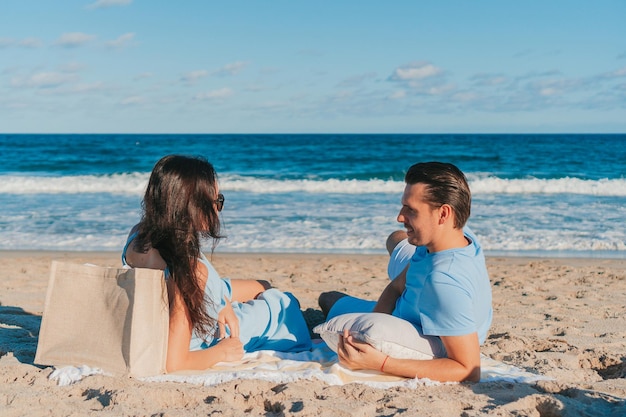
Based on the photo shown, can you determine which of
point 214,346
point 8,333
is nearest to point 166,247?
point 214,346

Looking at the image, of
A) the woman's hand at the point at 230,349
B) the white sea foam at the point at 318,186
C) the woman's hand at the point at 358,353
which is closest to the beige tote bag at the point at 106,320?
the woman's hand at the point at 230,349

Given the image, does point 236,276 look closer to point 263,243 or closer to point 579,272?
point 263,243

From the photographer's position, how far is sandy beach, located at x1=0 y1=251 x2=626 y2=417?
2.88 meters

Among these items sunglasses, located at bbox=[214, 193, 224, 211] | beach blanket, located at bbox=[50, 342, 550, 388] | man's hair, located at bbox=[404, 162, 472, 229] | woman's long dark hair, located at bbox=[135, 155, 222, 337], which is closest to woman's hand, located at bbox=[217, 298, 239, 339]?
beach blanket, located at bbox=[50, 342, 550, 388]

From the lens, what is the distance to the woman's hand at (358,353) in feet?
10.4

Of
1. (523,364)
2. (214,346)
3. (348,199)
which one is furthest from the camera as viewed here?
(348,199)

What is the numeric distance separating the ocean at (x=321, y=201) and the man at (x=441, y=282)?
3843 millimetres

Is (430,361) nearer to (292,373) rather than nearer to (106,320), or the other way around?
(292,373)

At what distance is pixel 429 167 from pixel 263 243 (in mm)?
6279

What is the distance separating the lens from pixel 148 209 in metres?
3.08

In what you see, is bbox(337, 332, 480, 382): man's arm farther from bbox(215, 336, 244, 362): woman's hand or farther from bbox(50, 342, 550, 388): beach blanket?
bbox(215, 336, 244, 362): woman's hand

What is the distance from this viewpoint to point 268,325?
374 cm

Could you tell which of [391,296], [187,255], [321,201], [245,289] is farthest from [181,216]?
[321,201]

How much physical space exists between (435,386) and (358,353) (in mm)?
399
